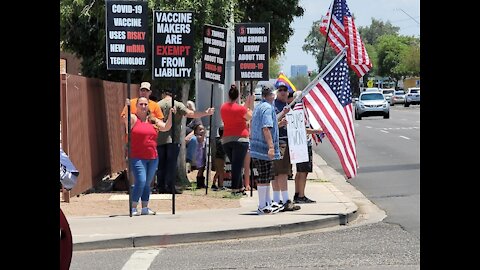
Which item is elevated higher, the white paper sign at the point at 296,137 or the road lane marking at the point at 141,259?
the white paper sign at the point at 296,137

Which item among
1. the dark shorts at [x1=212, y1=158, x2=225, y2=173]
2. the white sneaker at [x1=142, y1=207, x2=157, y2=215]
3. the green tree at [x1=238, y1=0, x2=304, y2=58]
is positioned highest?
the green tree at [x1=238, y1=0, x2=304, y2=58]

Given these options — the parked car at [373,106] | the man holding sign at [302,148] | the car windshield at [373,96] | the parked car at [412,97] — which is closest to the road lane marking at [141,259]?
the man holding sign at [302,148]

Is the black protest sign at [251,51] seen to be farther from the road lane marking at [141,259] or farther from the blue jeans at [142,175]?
the road lane marking at [141,259]

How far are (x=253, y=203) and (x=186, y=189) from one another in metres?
2.58

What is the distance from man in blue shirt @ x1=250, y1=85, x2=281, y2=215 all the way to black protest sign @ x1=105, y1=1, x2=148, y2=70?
1669mm

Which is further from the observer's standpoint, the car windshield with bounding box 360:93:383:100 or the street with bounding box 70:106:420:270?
the car windshield with bounding box 360:93:383:100

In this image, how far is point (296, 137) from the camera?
13.6m

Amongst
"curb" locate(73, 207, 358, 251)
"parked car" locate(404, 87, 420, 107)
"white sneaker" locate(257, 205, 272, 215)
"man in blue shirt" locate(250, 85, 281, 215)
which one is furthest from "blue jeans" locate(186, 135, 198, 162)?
"parked car" locate(404, 87, 420, 107)

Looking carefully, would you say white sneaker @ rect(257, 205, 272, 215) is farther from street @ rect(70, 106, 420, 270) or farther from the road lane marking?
the road lane marking

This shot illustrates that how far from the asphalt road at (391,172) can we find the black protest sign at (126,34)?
396cm

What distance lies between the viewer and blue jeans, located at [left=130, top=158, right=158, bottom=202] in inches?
513

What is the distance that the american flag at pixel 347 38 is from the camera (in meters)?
14.5
